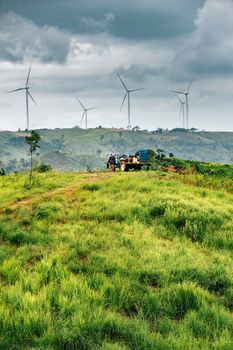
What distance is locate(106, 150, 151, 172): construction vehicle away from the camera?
3681 cm

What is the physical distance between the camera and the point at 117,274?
32.0ft

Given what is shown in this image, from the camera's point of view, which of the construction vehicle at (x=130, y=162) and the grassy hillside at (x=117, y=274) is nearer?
the grassy hillside at (x=117, y=274)

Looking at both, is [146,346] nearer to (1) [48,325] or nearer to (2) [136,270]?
(1) [48,325]

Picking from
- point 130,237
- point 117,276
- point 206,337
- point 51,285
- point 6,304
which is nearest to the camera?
point 206,337

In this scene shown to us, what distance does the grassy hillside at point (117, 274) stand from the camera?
7113 mm

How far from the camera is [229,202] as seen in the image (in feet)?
64.7

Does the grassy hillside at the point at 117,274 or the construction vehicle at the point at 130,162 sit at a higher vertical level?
the construction vehicle at the point at 130,162

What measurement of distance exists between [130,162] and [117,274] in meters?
27.8

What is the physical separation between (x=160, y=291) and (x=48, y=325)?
3.05 m

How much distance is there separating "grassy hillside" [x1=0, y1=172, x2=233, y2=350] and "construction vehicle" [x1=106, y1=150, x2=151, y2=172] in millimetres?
17853

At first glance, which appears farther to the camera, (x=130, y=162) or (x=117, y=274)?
(x=130, y=162)

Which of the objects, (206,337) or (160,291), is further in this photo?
(160,291)

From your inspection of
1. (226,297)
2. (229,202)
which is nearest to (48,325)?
(226,297)

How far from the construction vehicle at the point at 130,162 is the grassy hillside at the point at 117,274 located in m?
17.9
